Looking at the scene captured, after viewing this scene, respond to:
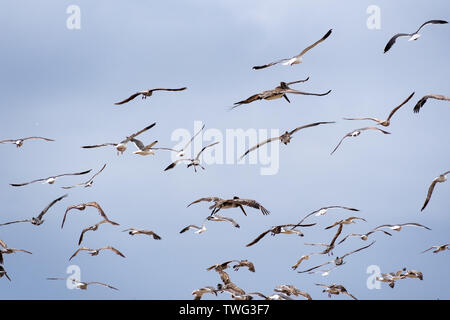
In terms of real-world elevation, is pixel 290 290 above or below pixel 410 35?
below

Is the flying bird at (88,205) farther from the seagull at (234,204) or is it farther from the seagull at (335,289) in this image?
the seagull at (335,289)

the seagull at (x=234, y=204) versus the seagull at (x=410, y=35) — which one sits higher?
the seagull at (x=410, y=35)

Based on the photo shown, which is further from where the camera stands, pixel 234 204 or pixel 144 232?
pixel 144 232

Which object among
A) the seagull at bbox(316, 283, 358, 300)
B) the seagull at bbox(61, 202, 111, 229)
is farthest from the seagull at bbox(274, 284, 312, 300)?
the seagull at bbox(61, 202, 111, 229)

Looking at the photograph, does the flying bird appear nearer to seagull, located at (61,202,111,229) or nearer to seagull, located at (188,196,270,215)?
seagull, located at (61,202,111,229)

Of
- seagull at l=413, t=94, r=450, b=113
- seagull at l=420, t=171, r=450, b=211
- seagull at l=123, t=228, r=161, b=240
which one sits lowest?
seagull at l=123, t=228, r=161, b=240

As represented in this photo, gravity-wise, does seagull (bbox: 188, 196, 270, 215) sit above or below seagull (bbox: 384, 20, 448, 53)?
below

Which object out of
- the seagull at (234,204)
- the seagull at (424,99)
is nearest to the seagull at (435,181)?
the seagull at (424,99)

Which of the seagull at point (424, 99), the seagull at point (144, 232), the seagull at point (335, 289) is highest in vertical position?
the seagull at point (424, 99)

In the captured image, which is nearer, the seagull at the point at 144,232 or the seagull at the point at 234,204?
the seagull at the point at 234,204

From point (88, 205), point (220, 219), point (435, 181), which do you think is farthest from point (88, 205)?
point (435, 181)

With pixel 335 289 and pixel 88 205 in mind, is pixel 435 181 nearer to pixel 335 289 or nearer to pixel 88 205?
pixel 335 289
